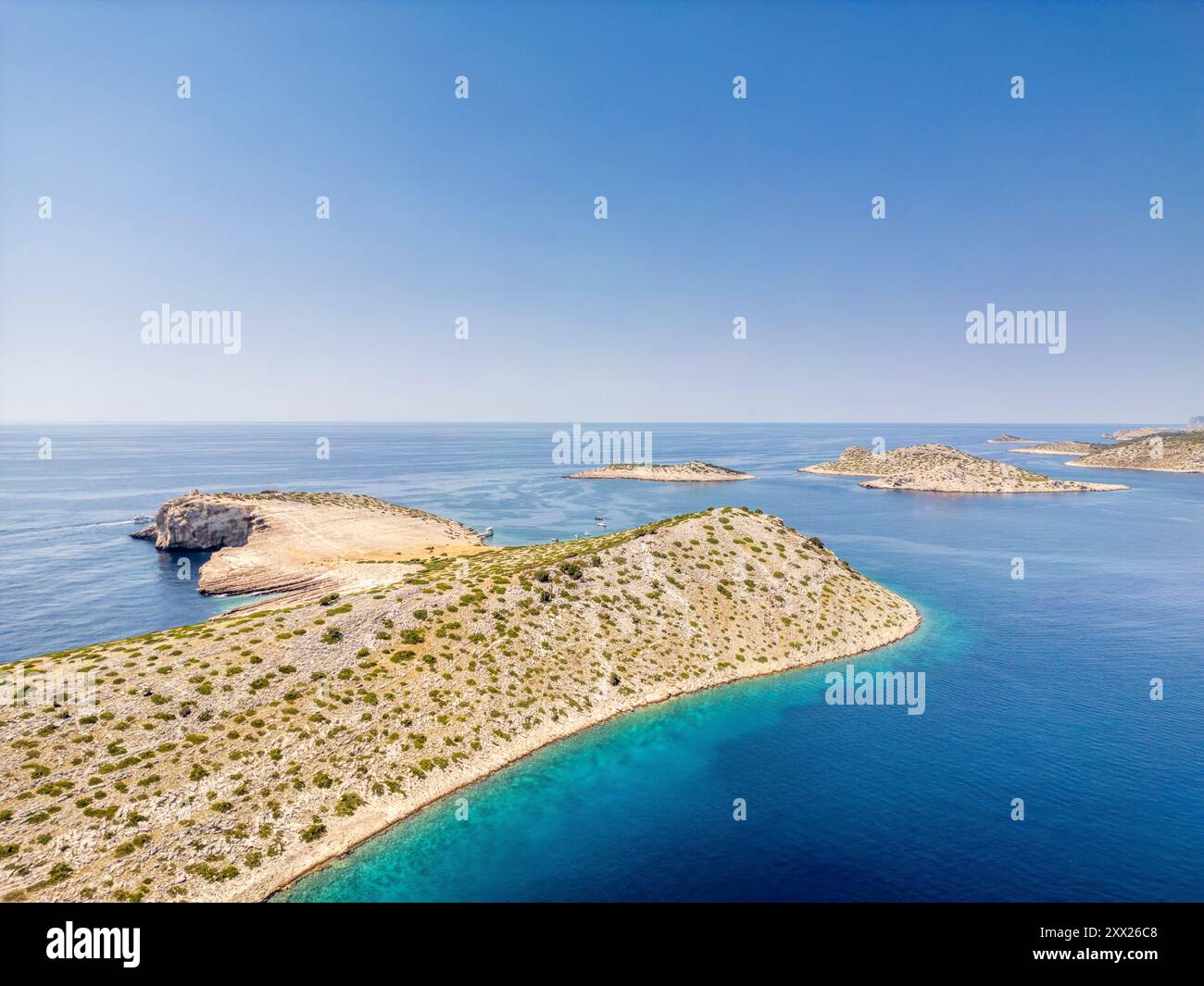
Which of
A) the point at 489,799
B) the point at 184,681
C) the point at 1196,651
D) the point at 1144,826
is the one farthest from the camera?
the point at 1196,651

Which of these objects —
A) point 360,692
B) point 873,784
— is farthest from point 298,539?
point 873,784

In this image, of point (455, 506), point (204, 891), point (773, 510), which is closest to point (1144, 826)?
point (204, 891)

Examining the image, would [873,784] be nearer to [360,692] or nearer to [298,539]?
[360,692]

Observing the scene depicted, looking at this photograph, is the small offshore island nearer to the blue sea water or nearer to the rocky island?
the blue sea water

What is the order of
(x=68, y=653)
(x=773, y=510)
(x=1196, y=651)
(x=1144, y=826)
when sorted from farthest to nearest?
(x=773, y=510), (x=1196, y=651), (x=68, y=653), (x=1144, y=826)

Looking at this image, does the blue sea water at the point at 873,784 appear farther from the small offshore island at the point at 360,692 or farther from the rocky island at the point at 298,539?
the rocky island at the point at 298,539

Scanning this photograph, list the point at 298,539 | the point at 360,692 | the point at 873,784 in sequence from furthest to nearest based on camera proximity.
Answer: the point at 298,539 → the point at 360,692 → the point at 873,784
